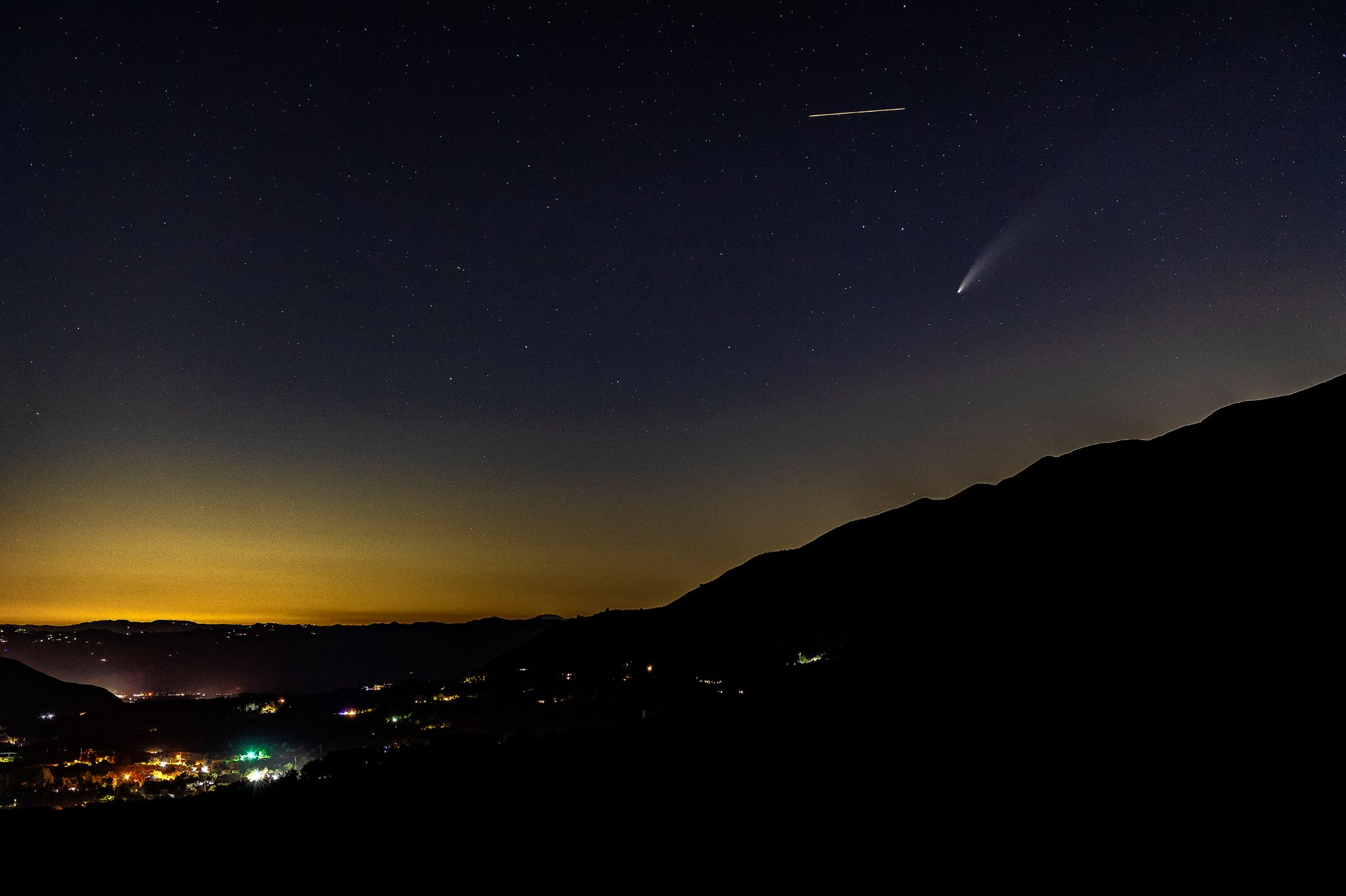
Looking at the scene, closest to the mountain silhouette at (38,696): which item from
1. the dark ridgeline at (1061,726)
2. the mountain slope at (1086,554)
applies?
the mountain slope at (1086,554)

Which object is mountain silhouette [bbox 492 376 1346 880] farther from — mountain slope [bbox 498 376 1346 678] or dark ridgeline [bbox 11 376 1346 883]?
mountain slope [bbox 498 376 1346 678]

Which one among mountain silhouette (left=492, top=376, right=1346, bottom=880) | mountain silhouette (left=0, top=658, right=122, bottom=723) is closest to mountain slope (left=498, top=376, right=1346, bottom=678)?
mountain silhouette (left=492, top=376, right=1346, bottom=880)

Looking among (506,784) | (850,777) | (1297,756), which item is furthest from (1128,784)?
(506,784)

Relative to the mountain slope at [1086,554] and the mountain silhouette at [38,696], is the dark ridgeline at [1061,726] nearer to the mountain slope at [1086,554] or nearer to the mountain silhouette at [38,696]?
the mountain slope at [1086,554]

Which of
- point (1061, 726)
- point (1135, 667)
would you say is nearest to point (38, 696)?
point (1061, 726)

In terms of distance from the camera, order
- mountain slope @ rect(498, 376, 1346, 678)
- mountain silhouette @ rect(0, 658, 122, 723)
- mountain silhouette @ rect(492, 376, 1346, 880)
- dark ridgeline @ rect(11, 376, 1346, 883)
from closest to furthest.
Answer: mountain silhouette @ rect(492, 376, 1346, 880) → dark ridgeline @ rect(11, 376, 1346, 883) → mountain slope @ rect(498, 376, 1346, 678) → mountain silhouette @ rect(0, 658, 122, 723)

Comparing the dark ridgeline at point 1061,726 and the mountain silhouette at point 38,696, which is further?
the mountain silhouette at point 38,696
